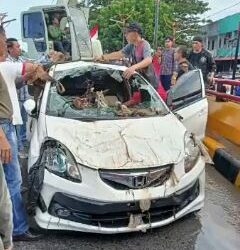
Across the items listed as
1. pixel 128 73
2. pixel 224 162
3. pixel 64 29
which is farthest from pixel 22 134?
pixel 64 29

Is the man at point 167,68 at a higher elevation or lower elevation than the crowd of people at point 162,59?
lower

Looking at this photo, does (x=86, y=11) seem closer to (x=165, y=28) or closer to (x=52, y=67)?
(x=52, y=67)

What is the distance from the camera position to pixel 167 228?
4320mm

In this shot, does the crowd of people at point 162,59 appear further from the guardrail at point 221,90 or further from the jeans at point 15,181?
the jeans at point 15,181

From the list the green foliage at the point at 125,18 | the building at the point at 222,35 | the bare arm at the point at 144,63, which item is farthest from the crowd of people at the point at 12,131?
the building at the point at 222,35

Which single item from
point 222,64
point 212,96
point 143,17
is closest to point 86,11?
point 212,96

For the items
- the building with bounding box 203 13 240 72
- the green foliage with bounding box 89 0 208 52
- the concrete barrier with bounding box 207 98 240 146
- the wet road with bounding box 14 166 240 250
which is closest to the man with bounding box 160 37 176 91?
the concrete barrier with bounding box 207 98 240 146

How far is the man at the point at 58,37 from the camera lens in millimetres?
16575

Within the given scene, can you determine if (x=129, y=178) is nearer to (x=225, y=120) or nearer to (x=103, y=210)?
(x=103, y=210)

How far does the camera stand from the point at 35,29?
57.5 ft

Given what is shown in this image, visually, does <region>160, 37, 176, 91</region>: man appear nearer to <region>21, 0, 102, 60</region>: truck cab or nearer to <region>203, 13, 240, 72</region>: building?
<region>21, 0, 102, 60</region>: truck cab

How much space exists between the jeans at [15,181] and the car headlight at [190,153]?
150 cm

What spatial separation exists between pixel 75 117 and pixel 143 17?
3806cm

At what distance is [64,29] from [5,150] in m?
13.9
